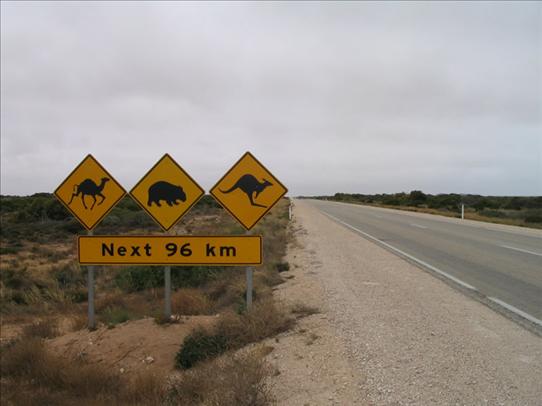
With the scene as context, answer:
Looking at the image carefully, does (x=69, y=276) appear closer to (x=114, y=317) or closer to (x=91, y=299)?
(x=114, y=317)

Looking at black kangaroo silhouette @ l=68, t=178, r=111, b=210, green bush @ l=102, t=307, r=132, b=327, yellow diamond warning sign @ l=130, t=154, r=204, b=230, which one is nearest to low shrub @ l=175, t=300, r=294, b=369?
yellow diamond warning sign @ l=130, t=154, r=204, b=230

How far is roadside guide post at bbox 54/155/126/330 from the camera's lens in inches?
325

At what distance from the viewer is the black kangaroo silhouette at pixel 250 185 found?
7.73 m

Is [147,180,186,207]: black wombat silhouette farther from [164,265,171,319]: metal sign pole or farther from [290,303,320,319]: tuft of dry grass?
[290,303,320,319]: tuft of dry grass

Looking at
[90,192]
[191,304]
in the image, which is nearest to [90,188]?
[90,192]

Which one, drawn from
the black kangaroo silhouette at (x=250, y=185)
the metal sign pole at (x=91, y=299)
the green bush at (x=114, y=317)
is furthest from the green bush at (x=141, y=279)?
the black kangaroo silhouette at (x=250, y=185)

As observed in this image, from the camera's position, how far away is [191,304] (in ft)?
32.1

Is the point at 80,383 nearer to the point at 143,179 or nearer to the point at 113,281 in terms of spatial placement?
the point at 143,179

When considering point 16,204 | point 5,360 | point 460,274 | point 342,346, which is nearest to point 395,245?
point 460,274

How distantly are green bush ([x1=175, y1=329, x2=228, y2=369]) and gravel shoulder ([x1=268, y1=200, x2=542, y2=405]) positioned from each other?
82cm

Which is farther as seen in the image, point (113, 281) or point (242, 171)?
point (113, 281)

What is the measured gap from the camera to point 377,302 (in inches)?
320

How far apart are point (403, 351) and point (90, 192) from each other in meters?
5.63

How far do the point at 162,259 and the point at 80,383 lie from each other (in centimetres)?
213
